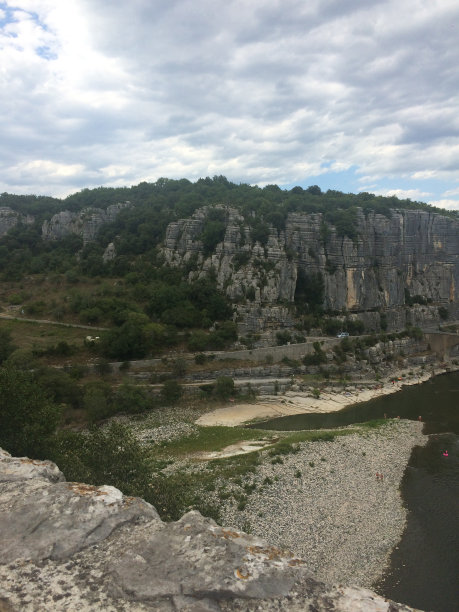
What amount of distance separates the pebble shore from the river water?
528 millimetres

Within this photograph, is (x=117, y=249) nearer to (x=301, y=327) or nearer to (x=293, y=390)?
(x=301, y=327)

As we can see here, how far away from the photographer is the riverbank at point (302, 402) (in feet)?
107

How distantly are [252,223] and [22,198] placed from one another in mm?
50287

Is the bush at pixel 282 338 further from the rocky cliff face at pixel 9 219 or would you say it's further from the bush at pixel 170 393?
the rocky cliff face at pixel 9 219

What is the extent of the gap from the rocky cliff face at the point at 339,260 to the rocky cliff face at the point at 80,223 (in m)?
15.2

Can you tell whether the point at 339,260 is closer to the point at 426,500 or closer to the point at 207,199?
the point at 207,199

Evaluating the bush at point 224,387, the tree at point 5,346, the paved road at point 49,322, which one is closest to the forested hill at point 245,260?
the paved road at point 49,322

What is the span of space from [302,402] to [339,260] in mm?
26931

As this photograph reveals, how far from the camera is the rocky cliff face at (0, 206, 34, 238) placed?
68625 millimetres

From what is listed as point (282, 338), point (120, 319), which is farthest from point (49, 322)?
point (282, 338)

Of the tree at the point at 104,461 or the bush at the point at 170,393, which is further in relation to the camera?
the bush at the point at 170,393

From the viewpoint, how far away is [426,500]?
754 inches

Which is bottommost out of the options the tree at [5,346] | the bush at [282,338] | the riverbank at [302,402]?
the riverbank at [302,402]

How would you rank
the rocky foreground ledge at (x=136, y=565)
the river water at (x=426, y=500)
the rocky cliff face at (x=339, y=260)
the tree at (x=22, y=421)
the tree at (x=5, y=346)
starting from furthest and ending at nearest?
the rocky cliff face at (x=339, y=260), the tree at (x=5, y=346), the river water at (x=426, y=500), the tree at (x=22, y=421), the rocky foreground ledge at (x=136, y=565)
